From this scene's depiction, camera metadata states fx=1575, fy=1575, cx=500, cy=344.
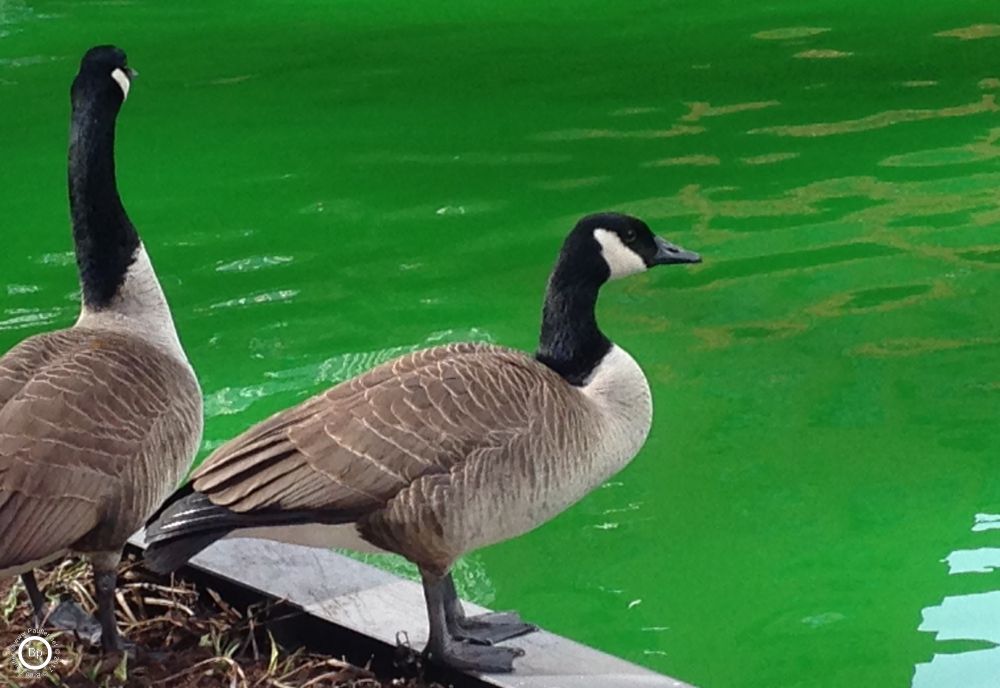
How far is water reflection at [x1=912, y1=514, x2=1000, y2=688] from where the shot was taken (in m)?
3.50

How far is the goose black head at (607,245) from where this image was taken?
3236 millimetres

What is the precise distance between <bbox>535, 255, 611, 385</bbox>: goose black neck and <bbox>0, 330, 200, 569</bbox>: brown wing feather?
74cm

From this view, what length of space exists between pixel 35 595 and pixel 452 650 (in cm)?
84

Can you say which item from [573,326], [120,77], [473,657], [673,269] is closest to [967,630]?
[573,326]

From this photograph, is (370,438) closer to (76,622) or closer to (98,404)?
(98,404)

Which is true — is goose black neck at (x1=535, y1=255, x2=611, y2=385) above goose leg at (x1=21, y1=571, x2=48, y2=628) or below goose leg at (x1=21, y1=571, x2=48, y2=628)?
above

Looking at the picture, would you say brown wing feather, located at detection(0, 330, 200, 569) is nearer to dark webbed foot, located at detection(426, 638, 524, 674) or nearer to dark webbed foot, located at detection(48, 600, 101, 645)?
dark webbed foot, located at detection(48, 600, 101, 645)

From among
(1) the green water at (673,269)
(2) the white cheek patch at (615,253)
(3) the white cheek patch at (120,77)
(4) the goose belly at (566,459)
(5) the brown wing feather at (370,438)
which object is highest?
(3) the white cheek patch at (120,77)

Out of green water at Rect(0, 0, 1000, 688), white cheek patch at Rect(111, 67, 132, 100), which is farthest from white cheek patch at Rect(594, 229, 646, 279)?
white cheek patch at Rect(111, 67, 132, 100)

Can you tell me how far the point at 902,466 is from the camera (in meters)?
4.59

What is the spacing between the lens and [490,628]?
3064mm

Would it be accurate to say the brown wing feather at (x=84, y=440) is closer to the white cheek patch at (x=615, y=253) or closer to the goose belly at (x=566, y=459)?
the goose belly at (x=566, y=459)

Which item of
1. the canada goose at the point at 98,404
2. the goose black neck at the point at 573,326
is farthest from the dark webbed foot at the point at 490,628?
the canada goose at the point at 98,404

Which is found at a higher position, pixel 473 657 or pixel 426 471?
pixel 426 471
